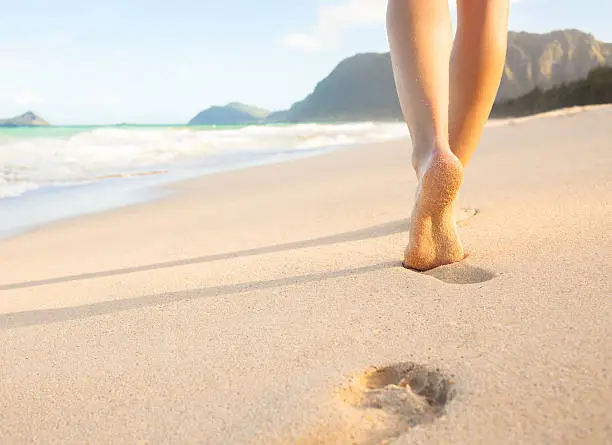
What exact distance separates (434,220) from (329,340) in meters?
0.43

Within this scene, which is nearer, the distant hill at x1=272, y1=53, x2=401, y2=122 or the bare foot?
the bare foot

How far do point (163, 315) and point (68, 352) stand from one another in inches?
7.4

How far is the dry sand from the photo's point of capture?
633 millimetres

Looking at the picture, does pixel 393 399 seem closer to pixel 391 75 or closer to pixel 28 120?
pixel 28 120

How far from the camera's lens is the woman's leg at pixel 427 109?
3.76ft

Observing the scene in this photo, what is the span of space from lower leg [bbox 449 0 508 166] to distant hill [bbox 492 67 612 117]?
17.8m

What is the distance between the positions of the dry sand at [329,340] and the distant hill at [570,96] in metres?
18.0

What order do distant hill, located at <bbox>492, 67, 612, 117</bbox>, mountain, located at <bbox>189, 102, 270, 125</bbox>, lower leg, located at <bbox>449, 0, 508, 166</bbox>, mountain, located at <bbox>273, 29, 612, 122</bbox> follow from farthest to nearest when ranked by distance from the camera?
mountain, located at <bbox>189, 102, 270, 125</bbox>
mountain, located at <bbox>273, 29, 612, 122</bbox>
distant hill, located at <bbox>492, 67, 612, 117</bbox>
lower leg, located at <bbox>449, 0, 508, 166</bbox>

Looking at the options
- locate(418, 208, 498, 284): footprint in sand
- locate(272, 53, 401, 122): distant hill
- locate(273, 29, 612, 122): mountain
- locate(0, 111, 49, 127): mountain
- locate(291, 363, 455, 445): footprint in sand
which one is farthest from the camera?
locate(272, 53, 401, 122): distant hill

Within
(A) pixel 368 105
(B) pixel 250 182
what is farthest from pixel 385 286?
(A) pixel 368 105

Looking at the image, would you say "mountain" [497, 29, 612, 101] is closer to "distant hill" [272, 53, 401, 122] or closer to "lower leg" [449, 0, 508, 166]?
"distant hill" [272, 53, 401, 122]

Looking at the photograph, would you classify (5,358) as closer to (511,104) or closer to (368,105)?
(511,104)

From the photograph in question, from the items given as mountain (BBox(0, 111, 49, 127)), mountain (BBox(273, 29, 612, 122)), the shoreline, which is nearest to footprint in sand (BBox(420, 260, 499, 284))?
the shoreline

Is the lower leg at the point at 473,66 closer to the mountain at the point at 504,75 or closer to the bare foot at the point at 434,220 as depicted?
the bare foot at the point at 434,220
